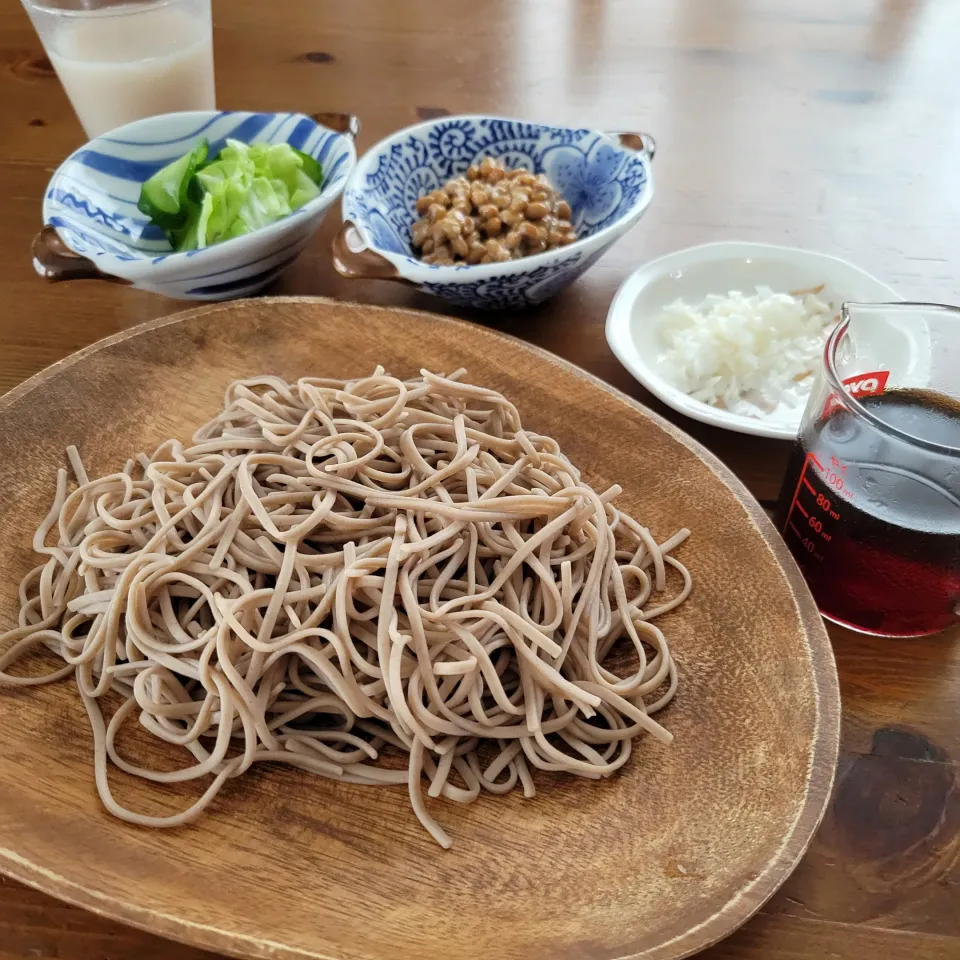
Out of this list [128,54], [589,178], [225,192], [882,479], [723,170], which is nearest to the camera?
[882,479]

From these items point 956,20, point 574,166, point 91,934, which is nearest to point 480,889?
point 91,934

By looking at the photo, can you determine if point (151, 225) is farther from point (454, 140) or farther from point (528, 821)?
point (528, 821)

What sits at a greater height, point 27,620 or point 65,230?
point 65,230

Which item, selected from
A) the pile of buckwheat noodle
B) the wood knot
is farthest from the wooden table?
the pile of buckwheat noodle

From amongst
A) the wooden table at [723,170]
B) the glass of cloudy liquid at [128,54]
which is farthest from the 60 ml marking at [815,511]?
the glass of cloudy liquid at [128,54]

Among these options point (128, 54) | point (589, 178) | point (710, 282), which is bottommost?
point (710, 282)

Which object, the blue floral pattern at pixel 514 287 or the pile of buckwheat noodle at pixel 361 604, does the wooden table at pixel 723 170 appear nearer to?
the blue floral pattern at pixel 514 287

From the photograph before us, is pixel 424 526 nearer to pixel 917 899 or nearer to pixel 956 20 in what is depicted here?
pixel 917 899

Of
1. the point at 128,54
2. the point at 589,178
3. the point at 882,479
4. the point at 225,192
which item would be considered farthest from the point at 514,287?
the point at 128,54
